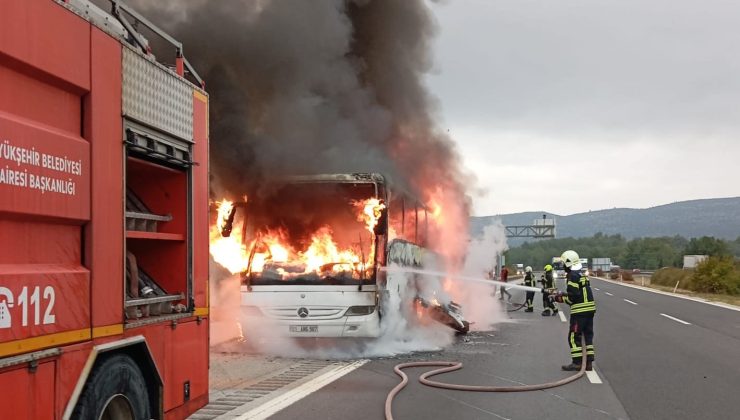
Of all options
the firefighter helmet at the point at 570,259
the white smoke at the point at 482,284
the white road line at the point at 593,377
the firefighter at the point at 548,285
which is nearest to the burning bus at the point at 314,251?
the firefighter helmet at the point at 570,259

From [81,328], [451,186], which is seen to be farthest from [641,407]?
[451,186]

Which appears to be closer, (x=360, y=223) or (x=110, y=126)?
(x=110, y=126)

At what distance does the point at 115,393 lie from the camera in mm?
4344

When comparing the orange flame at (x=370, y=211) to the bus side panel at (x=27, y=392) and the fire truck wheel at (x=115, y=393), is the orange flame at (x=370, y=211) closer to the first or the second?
the fire truck wheel at (x=115, y=393)

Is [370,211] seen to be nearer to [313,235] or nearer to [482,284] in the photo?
[313,235]

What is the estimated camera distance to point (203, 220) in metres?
5.88

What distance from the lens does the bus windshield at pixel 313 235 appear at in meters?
11.2

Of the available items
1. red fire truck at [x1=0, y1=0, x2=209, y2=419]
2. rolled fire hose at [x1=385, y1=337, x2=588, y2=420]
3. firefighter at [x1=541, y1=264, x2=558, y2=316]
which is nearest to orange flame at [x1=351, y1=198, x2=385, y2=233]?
rolled fire hose at [x1=385, y1=337, x2=588, y2=420]

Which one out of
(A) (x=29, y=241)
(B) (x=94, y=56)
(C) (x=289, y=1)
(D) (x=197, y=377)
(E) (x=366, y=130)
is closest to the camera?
(A) (x=29, y=241)

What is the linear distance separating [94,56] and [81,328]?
1.58 meters

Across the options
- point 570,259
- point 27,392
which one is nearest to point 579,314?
point 570,259

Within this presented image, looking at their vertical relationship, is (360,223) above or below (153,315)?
above

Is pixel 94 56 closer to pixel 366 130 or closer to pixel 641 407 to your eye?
A: pixel 641 407

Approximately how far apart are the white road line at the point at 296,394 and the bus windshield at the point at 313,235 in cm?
157
